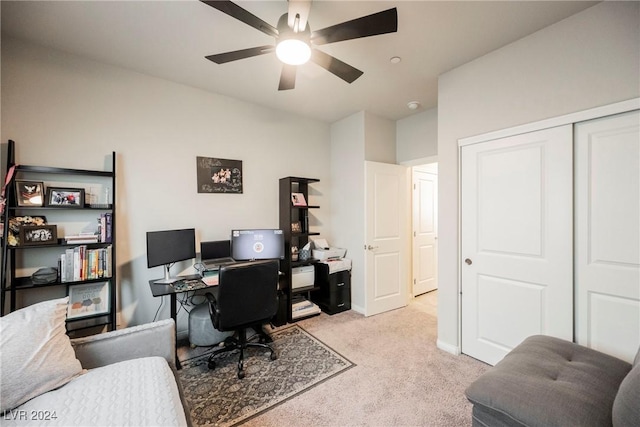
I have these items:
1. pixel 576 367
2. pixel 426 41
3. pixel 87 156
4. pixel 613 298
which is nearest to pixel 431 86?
pixel 426 41

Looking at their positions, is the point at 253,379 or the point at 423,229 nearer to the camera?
the point at 253,379

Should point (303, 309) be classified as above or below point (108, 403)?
below

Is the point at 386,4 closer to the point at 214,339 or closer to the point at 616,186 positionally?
the point at 616,186

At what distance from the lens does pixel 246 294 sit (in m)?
2.14

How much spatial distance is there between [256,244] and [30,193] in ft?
6.17

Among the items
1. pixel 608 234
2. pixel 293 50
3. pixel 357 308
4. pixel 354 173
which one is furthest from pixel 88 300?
pixel 608 234

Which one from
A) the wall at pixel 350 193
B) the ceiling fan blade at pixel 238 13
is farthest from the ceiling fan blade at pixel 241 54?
the wall at pixel 350 193

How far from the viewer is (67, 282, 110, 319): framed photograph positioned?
7.07ft

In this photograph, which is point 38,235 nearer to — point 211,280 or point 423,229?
point 211,280

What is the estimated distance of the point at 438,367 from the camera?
2246mm

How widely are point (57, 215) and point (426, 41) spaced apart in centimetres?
341

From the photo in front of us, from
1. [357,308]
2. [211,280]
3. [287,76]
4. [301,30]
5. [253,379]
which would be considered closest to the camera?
[301,30]

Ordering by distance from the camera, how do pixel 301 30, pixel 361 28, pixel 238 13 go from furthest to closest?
1. pixel 301 30
2. pixel 361 28
3. pixel 238 13

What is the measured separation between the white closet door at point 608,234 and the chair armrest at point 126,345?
2.82 m
